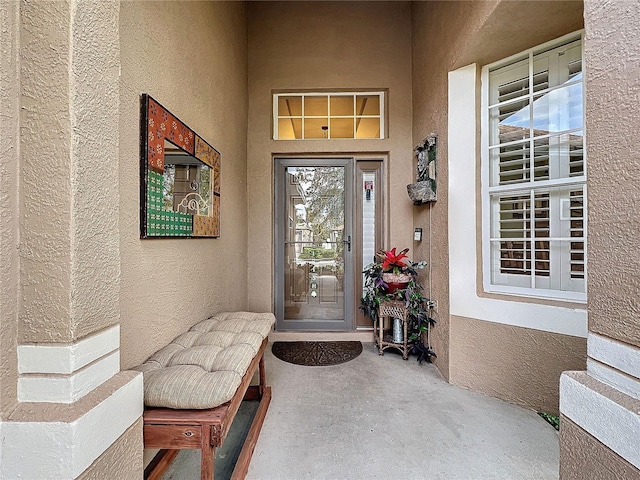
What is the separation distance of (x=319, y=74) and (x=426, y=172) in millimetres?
1704

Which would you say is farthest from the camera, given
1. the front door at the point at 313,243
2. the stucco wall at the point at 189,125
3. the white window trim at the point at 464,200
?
the front door at the point at 313,243

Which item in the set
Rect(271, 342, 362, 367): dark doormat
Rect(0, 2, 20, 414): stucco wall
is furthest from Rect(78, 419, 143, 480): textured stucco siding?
Rect(271, 342, 362, 367): dark doormat

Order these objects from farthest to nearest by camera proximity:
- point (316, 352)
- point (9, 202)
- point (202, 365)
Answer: point (316, 352), point (202, 365), point (9, 202)

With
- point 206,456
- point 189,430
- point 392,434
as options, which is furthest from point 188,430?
point 392,434

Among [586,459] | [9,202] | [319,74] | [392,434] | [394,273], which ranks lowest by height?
[392,434]

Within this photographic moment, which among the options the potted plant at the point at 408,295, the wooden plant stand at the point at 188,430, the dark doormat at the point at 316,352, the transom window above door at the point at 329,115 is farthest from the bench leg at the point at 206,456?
the transom window above door at the point at 329,115

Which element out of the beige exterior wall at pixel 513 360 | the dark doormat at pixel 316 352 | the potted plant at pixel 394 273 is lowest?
the dark doormat at pixel 316 352

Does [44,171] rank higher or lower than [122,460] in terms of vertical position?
higher

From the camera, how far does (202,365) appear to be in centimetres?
130

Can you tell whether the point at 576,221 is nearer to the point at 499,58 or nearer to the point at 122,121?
the point at 499,58

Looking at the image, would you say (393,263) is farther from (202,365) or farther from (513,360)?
(202,365)

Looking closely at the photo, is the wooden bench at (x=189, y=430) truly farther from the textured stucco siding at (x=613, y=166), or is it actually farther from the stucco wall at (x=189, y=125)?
the textured stucco siding at (x=613, y=166)

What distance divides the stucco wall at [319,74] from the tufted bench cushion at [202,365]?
5.17ft

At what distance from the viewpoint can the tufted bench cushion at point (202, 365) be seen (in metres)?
1.08
